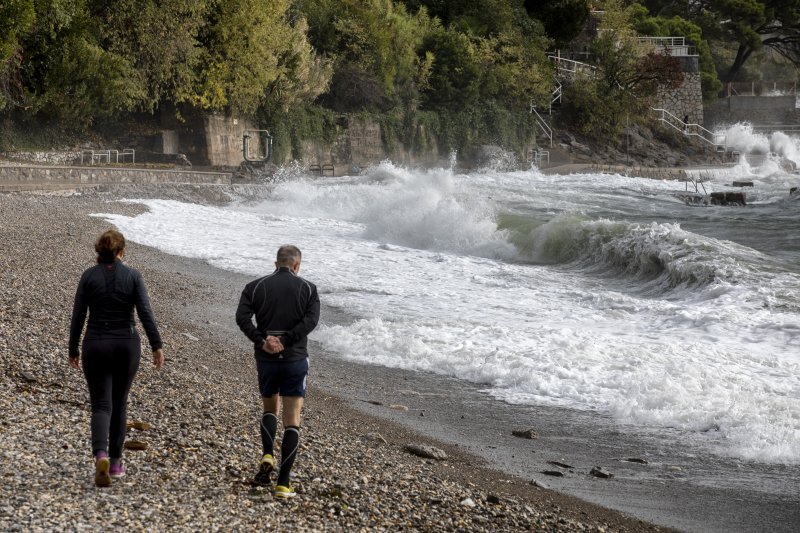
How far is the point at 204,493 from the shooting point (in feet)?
17.9

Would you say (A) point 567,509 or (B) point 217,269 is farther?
(B) point 217,269

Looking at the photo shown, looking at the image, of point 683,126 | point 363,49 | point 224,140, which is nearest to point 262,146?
point 224,140

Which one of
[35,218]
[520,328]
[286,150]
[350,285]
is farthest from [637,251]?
[286,150]

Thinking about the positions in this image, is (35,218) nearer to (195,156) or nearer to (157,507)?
(157,507)

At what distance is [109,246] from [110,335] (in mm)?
495

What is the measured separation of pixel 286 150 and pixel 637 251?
89.4 feet

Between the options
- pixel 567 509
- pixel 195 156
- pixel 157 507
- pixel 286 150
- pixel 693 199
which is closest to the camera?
pixel 157 507

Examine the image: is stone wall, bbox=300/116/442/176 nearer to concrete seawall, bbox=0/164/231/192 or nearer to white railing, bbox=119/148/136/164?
white railing, bbox=119/148/136/164

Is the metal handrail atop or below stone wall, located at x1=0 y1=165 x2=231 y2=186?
atop

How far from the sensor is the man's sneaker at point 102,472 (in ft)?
17.5

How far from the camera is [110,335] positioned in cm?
567

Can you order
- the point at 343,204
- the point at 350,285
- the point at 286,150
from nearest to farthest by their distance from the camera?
the point at 350,285 → the point at 343,204 → the point at 286,150

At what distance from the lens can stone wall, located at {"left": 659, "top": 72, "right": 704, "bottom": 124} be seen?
6406cm

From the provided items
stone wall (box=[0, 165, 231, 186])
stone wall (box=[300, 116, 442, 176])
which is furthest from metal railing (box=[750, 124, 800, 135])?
stone wall (box=[0, 165, 231, 186])
